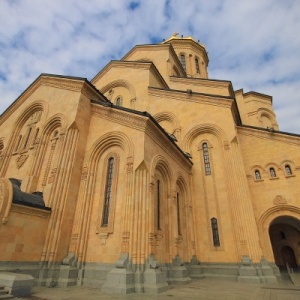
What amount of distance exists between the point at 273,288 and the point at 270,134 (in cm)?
952

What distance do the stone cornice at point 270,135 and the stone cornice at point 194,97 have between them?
7.32 feet

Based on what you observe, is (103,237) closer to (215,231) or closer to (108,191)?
(108,191)

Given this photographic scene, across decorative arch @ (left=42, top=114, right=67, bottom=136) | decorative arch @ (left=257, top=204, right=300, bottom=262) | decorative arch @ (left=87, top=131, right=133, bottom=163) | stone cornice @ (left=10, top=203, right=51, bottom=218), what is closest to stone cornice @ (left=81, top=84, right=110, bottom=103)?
decorative arch @ (left=42, top=114, right=67, bottom=136)

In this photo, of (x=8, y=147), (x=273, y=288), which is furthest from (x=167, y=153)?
(x=8, y=147)

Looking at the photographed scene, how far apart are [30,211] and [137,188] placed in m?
4.44

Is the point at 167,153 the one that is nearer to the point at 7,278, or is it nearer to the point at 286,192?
the point at 286,192

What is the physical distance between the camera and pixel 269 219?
13.4 metres

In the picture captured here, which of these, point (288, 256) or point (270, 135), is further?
point (288, 256)

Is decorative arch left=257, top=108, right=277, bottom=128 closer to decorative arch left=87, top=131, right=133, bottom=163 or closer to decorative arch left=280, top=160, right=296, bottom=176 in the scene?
decorative arch left=280, top=160, right=296, bottom=176

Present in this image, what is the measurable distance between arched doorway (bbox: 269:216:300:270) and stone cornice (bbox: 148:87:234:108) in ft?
38.9

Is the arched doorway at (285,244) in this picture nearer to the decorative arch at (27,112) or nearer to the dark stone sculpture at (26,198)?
the dark stone sculpture at (26,198)

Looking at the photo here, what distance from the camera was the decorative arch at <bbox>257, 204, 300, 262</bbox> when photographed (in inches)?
501

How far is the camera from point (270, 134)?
14.9 meters

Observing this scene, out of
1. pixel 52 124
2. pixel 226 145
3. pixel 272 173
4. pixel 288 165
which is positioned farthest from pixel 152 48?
pixel 288 165
